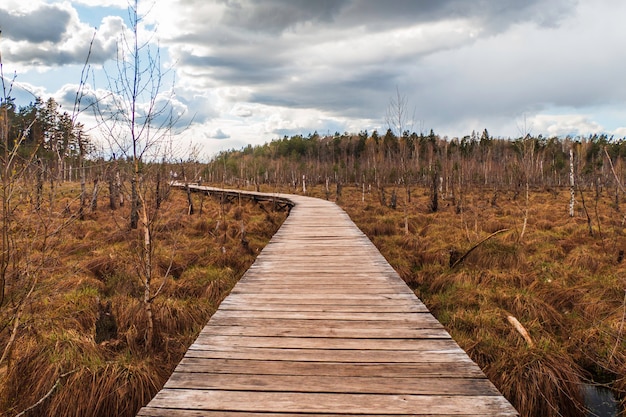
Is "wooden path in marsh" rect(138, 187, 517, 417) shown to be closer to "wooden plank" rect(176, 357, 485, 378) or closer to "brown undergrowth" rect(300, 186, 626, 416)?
"wooden plank" rect(176, 357, 485, 378)

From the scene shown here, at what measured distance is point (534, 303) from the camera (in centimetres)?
615

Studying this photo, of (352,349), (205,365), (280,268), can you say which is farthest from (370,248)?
(205,365)

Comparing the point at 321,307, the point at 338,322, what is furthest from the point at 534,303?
the point at 338,322

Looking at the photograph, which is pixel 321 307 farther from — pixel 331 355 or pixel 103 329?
pixel 103 329

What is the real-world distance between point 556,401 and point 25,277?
5.22m

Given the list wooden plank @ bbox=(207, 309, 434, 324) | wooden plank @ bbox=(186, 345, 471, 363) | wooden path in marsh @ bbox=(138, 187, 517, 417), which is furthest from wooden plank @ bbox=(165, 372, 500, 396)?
wooden plank @ bbox=(207, 309, 434, 324)

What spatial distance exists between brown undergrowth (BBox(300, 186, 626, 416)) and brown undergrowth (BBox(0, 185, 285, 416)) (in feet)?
12.7

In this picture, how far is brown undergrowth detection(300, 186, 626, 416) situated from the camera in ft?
13.7

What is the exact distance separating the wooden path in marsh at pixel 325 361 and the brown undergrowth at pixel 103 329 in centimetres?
91

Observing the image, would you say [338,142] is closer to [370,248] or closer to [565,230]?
[565,230]

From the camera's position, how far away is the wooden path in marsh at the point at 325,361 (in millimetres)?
2141

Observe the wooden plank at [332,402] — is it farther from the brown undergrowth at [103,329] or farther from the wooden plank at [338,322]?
the wooden plank at [338,322]

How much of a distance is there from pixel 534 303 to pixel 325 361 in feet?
16.5

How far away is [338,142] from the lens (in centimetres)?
7944
